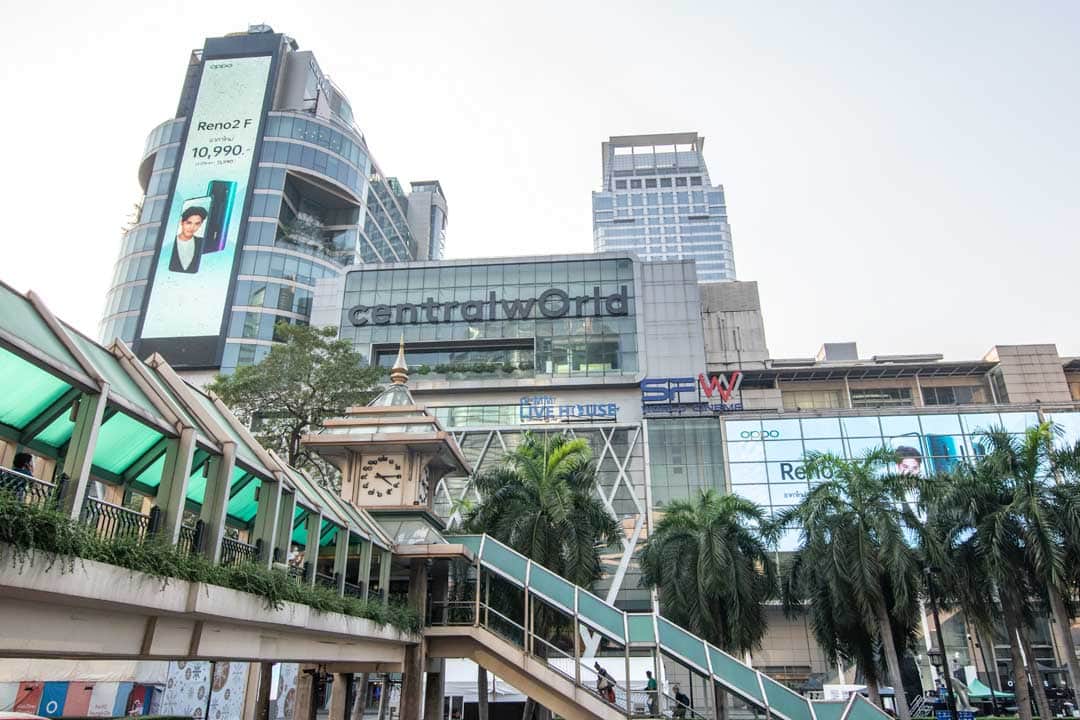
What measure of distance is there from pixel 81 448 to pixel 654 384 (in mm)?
50015

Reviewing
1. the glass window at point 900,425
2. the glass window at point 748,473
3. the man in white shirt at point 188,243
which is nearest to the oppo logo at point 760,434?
the glass window at point 748,473

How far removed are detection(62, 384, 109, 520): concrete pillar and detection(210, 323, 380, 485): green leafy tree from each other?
25.8 metres

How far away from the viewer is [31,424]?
10875mm

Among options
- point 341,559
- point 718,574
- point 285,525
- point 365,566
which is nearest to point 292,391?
point 365,566

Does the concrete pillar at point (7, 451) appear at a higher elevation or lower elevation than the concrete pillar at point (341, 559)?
higher

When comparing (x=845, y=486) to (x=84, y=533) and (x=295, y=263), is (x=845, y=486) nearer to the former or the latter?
(x=84, y=533)

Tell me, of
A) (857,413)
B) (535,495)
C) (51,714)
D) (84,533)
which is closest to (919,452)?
(857,413)

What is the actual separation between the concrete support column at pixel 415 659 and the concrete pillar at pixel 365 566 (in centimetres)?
352

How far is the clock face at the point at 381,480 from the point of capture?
73.8 ft

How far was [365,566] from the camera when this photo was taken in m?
17.9

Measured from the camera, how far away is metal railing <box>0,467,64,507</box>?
23.9 feet

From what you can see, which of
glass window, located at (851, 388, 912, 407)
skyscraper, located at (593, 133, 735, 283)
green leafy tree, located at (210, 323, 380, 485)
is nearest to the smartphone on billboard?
green leafy tree, located at (210, 323, 380, 485)

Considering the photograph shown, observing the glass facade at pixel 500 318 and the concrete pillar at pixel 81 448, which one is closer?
the concrete pillar at pixel 81 448

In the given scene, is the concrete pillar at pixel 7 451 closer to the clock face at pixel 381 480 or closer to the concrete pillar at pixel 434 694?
the clock face at pixel 381 480
